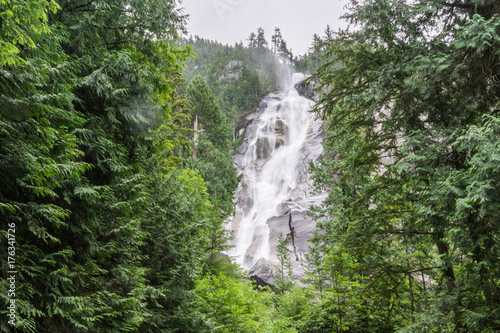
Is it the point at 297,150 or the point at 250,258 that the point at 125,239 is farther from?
the point at 297,150

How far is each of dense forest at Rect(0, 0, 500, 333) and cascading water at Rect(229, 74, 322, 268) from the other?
17509 mm

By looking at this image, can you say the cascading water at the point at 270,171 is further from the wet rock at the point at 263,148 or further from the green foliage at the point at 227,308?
the green foliage at the point at 227,308

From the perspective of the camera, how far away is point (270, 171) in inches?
1612

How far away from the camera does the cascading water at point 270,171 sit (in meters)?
30.0

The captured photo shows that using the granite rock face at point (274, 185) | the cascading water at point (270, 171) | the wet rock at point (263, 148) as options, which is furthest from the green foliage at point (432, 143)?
the wet rock at point (263, 148)

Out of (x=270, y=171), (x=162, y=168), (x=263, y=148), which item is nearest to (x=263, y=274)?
(x=162, y=168)

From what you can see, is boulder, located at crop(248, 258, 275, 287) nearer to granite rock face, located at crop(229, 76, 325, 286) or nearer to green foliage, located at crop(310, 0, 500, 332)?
granite rock face, located at crop(229, 76, 325, 286)

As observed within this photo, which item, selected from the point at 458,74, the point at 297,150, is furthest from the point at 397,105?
the point at 297,150

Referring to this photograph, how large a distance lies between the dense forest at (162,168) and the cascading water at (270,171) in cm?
1751

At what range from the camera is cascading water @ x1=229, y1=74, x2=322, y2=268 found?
1183 inches

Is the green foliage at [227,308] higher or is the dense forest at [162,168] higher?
the dense forest at [162,168]

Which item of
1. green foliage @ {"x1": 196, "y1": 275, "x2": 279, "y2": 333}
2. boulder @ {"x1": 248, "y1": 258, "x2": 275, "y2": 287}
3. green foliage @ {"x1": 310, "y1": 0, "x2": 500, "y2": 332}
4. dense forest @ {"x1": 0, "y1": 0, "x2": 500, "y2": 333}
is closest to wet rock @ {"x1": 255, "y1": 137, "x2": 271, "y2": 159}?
boulder @ {"x1": 248, "y1": 258, "x2": 275, "y2": 287}

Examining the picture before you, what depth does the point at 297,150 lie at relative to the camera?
42156mm

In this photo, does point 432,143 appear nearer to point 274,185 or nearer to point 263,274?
point 263,274
